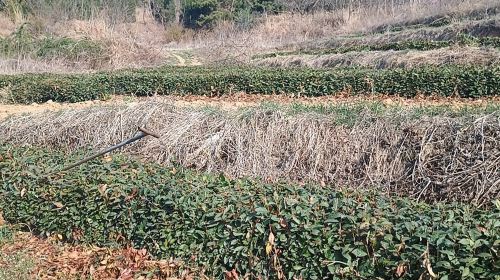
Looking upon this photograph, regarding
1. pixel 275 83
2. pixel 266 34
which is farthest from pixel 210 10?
pixel 275 83

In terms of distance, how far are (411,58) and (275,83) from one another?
3.70m

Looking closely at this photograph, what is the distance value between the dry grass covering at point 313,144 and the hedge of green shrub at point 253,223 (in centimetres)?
140

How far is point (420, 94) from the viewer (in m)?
8.97

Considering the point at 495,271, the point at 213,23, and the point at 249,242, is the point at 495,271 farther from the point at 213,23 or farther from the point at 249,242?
the point at 213,23

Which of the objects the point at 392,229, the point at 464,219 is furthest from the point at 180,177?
the point at 464,219

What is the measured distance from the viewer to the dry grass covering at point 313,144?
4789 mm

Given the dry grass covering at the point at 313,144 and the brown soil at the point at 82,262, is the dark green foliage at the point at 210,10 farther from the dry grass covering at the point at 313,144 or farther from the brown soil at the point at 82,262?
the brown soil at the point at 82,262

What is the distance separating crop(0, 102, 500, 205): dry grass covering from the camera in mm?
4789

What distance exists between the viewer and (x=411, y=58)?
38.3 feet

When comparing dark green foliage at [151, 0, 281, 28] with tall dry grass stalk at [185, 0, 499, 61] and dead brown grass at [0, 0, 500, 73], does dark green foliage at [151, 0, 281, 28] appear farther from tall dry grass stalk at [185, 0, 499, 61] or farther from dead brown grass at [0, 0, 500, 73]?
tall dry grass stalk at [185, 0, 499, 61]

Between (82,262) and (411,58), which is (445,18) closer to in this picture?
(411,58)

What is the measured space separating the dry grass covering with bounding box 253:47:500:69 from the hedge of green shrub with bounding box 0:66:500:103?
1672 mm

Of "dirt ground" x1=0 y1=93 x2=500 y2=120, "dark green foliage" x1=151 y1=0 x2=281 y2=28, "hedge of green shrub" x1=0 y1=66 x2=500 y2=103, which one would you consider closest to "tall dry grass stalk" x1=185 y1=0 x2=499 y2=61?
"dark green foliage" x1=151 y1=0 x2=281 y2=28

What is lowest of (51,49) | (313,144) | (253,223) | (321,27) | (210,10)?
(313,144)
